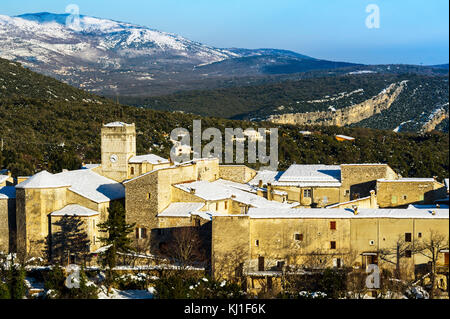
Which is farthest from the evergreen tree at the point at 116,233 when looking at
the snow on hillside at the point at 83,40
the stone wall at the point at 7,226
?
the snow on hillside at the point at 83,40

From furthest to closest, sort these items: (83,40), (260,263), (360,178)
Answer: (83,40) < (360,178) < (260,263)

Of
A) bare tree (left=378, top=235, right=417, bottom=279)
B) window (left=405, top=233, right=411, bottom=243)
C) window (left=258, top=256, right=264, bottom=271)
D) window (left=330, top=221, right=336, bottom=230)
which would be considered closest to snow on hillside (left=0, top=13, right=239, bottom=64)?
window (left=258, top=256, right=264, bottom=271)

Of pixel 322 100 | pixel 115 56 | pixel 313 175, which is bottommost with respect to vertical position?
pixel 313 175

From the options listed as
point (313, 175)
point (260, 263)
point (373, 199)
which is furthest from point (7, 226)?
point (373, 199)

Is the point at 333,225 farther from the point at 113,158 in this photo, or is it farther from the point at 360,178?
the point at 113,158

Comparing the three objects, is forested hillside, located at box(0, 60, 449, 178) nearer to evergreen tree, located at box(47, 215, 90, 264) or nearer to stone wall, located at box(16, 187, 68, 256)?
stone wall, located at box(16, 187, 68, 256)

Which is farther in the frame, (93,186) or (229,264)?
(93,186)
